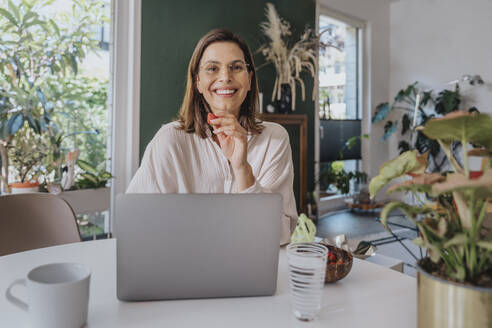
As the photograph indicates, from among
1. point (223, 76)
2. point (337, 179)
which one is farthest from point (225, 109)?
point (337, 179)

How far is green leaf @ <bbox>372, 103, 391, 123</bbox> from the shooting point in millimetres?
5230

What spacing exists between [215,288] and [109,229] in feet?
8.42

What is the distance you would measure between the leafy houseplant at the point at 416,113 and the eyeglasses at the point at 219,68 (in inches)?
164

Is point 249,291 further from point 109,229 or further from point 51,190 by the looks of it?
point 109,229

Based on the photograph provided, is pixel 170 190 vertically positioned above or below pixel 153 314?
above

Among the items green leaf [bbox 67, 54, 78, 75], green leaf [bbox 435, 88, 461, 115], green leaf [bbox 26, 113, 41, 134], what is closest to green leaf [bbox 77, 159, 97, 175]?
green leaf [bbox 26, 113, 41, 134]

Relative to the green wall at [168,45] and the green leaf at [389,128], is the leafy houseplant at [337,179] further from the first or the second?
the green wall at [168,45]

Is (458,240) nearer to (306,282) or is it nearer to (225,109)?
(306,282)

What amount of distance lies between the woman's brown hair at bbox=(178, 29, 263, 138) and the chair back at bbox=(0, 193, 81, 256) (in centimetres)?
56

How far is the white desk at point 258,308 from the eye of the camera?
614 millimetres

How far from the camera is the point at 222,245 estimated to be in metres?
0.67

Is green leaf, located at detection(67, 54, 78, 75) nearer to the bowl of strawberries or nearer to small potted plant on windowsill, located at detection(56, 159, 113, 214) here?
small potted plant on windowsill, located at detection(56, 159, 113, 214)

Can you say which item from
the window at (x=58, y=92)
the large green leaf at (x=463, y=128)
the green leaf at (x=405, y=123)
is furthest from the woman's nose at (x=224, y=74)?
the green leaf at (x=405, y=123)

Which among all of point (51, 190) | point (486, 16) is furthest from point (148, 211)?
Result: point (486, 16)
